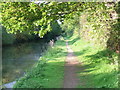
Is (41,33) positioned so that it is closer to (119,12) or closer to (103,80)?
(103,80)

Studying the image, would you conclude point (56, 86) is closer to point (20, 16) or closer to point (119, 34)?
point (20, 16)

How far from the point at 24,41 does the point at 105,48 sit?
36532 mm

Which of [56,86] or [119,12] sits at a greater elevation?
[119,12]

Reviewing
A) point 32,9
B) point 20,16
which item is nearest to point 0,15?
point 20,16

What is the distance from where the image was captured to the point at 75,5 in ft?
29.3

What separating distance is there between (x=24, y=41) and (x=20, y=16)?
43470 millimetres

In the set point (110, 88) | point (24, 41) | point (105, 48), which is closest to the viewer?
point (110, 88)

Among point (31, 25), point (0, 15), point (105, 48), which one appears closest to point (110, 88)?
point (31, 25)

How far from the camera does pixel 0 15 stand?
9.49 meters

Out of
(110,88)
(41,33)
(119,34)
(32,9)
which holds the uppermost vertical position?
(32,9)

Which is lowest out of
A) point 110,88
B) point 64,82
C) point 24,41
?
point 24,41

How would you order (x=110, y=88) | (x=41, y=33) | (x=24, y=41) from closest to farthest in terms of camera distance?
(x=41, y=33), (x=110, y=88), (x=24, y=41)

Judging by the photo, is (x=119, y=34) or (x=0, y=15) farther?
(x=119, y=34)

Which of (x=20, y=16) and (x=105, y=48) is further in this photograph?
(x=105, y=48)
